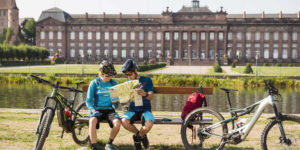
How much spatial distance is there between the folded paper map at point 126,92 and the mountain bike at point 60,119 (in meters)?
0.63

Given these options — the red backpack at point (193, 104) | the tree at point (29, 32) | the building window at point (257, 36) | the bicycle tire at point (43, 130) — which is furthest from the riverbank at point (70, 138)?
the tree at point (29, 32)

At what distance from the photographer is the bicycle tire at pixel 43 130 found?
382 centimetres

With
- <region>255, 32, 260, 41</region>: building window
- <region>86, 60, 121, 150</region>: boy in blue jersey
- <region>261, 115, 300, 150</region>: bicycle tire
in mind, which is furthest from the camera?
<region>255, 32, 260, 41</region>: building window

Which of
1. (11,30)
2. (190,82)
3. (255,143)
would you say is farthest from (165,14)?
(255,143)

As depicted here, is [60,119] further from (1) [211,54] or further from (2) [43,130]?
(1) [211,54]

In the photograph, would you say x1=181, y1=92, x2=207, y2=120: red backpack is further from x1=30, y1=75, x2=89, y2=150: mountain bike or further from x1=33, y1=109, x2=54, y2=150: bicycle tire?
x1=33, y1=109, x2=54, y2=150: bicycle tire

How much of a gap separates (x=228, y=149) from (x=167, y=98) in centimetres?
998

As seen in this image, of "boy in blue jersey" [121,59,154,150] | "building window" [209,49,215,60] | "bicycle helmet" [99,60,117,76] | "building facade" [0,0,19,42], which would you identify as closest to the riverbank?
"boy in blue jersey" [121,59,154,150]

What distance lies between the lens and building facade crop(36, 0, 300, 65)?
2357 inches

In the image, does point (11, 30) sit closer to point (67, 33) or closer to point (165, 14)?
point (67, 33)

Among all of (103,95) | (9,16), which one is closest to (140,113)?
(103,95)

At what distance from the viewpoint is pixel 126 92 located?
166 inches

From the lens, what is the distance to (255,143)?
15.5 ft

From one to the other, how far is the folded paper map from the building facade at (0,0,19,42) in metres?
67.8
